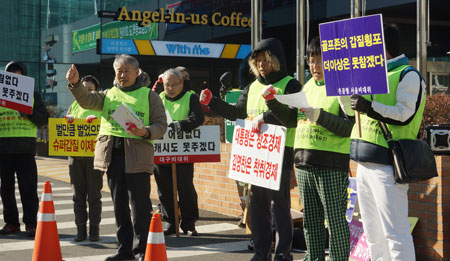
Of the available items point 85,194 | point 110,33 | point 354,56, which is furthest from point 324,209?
point 110,33

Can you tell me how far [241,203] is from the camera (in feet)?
31.0

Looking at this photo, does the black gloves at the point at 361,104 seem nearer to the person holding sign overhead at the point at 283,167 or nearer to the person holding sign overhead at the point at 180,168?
the person holding sign overhead at the point at 283,167

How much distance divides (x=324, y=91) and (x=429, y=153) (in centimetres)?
102

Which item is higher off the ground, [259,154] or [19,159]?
[259,154]

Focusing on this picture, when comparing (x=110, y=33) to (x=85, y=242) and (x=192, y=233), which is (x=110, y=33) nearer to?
Result: (x=192, y=233)

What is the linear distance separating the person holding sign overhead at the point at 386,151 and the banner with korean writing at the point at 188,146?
3.97 m

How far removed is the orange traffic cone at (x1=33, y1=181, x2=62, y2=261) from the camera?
243 inches

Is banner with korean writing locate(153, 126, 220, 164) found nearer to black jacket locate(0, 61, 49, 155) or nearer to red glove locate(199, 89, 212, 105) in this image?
black jacket locate(0, 61, 49, 155)

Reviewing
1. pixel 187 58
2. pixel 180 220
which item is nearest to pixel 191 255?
pixel 180 220

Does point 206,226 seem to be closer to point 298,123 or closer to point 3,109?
point 3,109

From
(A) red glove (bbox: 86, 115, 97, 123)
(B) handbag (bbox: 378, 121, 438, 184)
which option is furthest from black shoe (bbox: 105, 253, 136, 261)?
(B) handbag (bbox: 378, 121, 438, 184)

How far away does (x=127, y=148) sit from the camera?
657 cm

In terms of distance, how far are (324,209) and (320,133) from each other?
58 centimetres

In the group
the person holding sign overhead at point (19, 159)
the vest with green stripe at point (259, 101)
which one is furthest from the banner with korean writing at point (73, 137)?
the vest with green stripe at point (259, 101)
